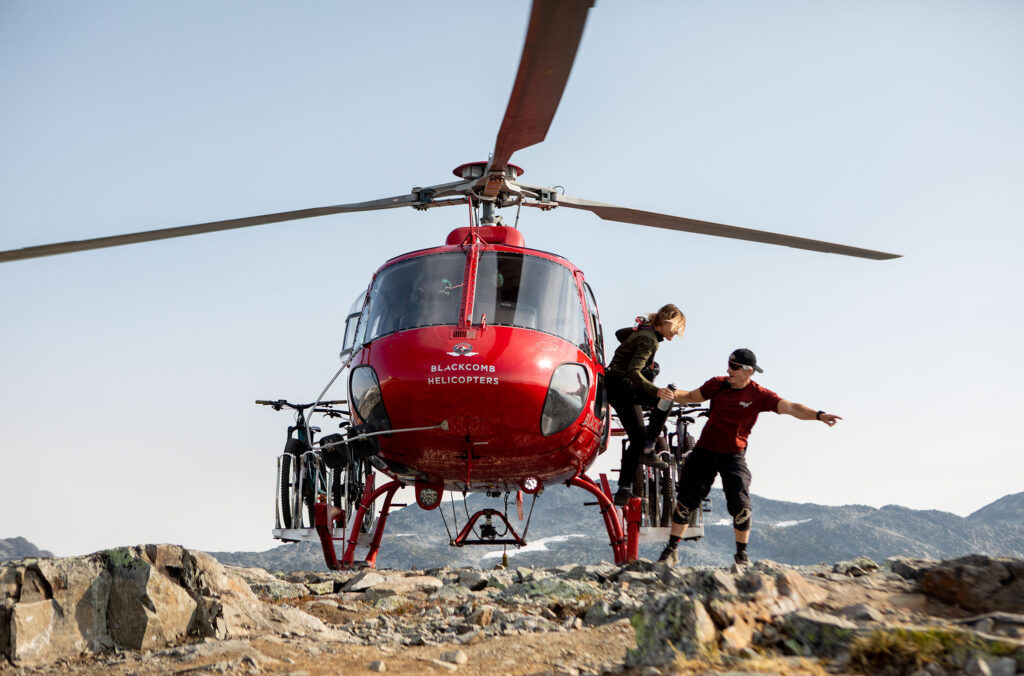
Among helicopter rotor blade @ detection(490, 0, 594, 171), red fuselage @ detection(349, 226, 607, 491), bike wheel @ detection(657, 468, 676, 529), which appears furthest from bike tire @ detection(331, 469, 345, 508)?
helicopter rotor blade @ detection(490, 0, 594, 171)

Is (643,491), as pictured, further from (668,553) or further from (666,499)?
(668,553)

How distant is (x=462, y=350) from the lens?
7844 mm

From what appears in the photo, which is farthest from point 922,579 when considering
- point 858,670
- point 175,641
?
point 175,641

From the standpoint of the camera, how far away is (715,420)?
7.37m

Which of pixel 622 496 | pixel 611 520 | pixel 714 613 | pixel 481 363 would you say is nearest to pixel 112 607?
pixel 714 613

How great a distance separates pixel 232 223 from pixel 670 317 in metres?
4.14

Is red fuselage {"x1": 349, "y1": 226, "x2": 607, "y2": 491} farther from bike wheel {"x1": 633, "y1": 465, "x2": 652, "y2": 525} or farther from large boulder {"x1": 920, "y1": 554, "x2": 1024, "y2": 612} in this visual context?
large boulder {"x1": 920, "y1": 554, "x2": 1024, "y2": 612}

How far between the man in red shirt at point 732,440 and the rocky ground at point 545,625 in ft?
4.19

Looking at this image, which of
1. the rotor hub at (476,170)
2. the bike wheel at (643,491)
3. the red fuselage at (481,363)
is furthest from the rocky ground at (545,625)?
the bike wheel at (643,491)

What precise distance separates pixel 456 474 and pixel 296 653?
4.59 m

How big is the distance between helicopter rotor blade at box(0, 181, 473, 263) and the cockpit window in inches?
29.2

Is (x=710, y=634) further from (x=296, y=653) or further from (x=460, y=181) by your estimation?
(x=460, y=181)

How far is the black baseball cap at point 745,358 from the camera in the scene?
23.9ft

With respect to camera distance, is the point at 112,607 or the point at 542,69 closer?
the point at 542,69
